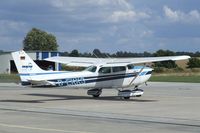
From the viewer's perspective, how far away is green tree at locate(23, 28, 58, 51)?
138 meters

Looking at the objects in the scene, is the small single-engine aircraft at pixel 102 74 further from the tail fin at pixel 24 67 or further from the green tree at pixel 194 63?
the green tree at pixel 194 63

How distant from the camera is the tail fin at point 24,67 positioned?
23822 millimetres

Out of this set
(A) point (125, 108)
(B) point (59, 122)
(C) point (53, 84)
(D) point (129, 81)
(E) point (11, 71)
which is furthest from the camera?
(E) point (11, 71)

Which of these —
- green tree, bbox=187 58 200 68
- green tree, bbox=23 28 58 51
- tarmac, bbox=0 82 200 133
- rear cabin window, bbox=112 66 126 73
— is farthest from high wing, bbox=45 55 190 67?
green tree, bbox=23 28 58 51

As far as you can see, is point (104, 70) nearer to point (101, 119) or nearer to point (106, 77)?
point (106, 77)

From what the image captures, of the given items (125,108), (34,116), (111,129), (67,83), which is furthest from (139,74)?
(111,129)

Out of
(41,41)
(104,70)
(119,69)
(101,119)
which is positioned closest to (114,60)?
(119,69)

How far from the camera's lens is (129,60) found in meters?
27.0

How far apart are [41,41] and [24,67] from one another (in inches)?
4515

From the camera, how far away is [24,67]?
955 inches

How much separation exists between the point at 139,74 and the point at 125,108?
5975mm

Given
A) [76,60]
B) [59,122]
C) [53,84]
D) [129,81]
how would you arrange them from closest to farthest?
[59,122], [53,84], [129,81], [76,60]

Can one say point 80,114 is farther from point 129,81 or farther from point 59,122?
point 129,81

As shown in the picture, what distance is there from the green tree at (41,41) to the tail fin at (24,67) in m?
112
